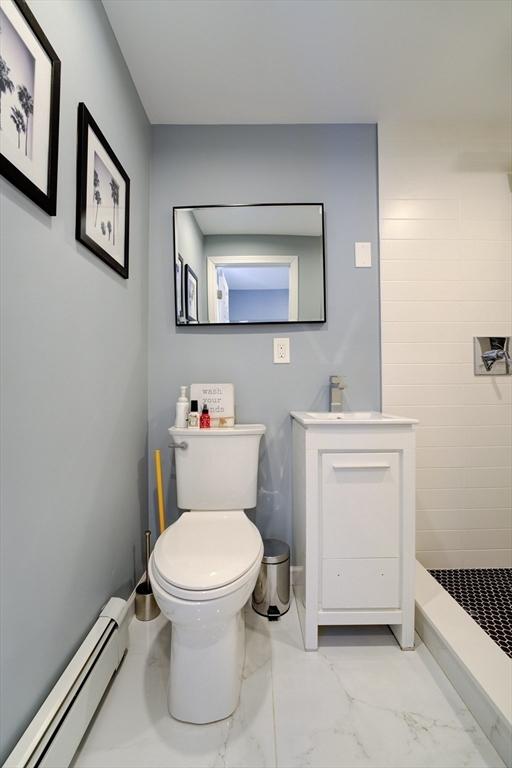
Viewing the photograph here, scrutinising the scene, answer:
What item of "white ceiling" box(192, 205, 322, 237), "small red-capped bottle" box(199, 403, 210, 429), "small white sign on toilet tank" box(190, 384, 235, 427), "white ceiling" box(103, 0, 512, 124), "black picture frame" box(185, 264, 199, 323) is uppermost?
"white ceiling" box(103, 0, 512, 124)

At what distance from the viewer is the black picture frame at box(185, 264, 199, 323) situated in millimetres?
1704

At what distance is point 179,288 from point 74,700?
1.53 m

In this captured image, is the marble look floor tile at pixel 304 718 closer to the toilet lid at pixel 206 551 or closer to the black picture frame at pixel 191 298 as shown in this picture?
the toilet lid at pixel 206 551

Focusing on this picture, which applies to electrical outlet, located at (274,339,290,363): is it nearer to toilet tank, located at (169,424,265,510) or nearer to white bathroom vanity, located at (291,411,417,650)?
toilet tank, located at (169,424,265,510)

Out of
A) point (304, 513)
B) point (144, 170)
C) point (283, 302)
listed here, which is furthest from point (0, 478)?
point (144, 170)

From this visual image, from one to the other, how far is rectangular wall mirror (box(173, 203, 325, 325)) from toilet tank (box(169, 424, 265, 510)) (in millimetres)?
582

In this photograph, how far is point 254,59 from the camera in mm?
1391

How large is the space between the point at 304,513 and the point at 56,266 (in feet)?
3.77

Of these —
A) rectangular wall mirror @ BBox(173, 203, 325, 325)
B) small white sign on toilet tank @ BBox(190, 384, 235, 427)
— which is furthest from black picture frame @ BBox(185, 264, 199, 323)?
small white sign on toilet tank @ BBox(190, 384, 235, 427)

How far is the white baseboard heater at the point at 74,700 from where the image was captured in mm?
734

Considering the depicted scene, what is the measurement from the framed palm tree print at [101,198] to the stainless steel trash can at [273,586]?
132 centimetres

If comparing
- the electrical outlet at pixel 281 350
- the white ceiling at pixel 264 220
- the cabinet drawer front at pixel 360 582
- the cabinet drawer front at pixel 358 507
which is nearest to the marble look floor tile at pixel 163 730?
the cabinet drawer front at pixel 360 582

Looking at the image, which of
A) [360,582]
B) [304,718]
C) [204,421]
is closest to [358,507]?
[360,582]

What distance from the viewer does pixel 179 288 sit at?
5.63ft
